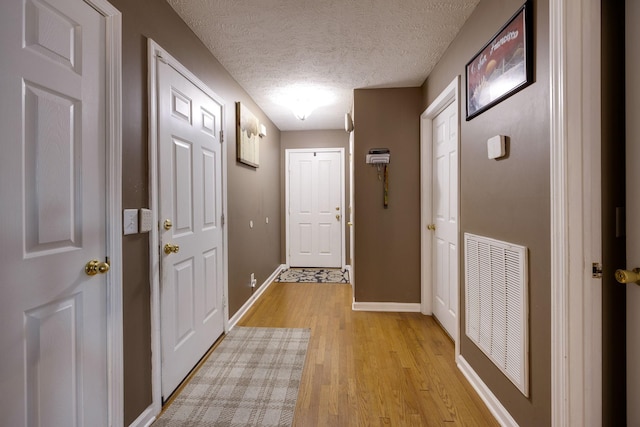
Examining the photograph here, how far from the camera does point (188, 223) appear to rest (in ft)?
6.57

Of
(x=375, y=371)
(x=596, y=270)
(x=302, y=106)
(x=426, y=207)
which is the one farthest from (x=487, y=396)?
(x=302, y=106)

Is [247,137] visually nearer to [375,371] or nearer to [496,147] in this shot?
[496,147]

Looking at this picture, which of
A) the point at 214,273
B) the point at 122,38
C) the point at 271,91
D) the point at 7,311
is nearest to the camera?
the point at 7,311

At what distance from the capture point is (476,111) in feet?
→ 5.99

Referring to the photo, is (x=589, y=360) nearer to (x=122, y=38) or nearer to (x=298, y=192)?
(x=122, y=38)

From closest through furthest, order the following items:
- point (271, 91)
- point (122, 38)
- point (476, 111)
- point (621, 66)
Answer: point (621, 66), point (122, 38), point (476, 111), point (271, 91)

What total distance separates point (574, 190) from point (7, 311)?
1930 mm

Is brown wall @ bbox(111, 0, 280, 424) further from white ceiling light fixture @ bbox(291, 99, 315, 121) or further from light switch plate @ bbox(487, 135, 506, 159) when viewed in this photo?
light switch plate @ bbox(487, 135, 506, 159)

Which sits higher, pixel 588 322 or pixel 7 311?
pixel 7 311

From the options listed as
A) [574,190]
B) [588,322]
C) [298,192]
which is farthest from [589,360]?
[298,192]

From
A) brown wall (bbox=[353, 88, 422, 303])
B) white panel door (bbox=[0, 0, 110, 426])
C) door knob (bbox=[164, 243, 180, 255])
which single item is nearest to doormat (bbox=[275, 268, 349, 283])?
A: brown wall (bbox=[353, 88, 422, 303])

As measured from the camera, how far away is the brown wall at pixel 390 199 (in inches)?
122

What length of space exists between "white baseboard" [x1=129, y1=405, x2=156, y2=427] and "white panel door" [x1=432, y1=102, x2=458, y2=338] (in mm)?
2116

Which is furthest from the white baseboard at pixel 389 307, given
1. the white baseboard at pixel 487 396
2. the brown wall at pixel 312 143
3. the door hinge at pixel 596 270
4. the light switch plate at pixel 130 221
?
the light switch plate at pixel 130 221
